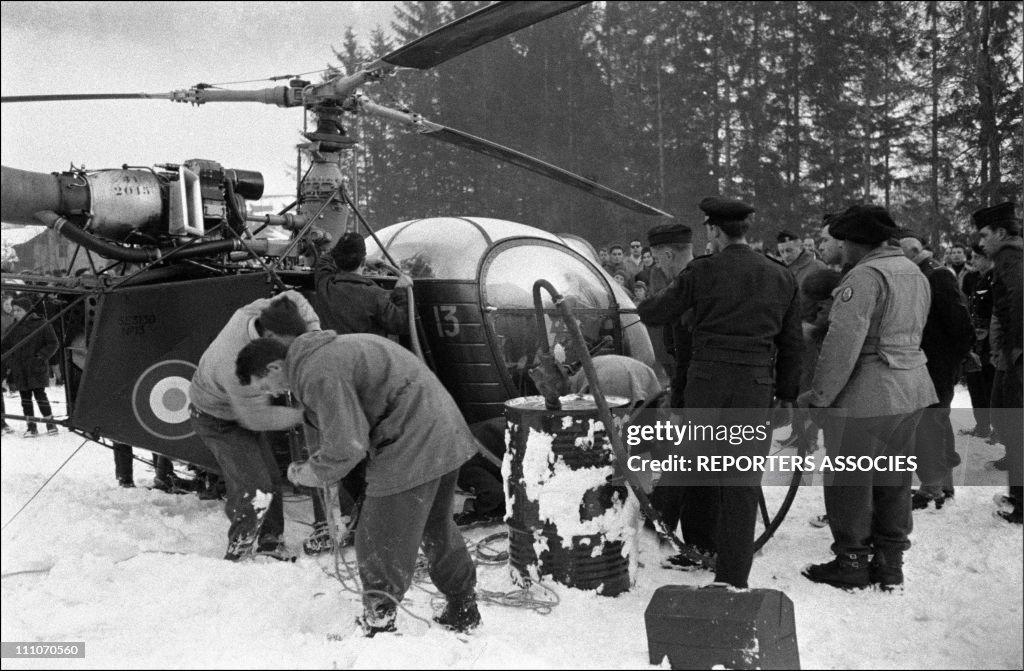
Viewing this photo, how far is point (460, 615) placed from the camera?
11.7 ft

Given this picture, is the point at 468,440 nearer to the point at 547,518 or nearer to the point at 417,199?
the point at 547,518

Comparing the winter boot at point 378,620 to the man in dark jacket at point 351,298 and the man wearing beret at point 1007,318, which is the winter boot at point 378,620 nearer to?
the man in dark jacket at point 351,298

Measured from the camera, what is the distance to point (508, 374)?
5.65 metres

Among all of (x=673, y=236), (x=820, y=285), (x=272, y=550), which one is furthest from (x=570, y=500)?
(x=820, y=285)

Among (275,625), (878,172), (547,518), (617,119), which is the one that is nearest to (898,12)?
(878,172)

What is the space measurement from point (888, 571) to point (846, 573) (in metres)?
0.20

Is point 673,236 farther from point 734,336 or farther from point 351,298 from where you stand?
point 351,298

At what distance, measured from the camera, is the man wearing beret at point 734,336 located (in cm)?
398

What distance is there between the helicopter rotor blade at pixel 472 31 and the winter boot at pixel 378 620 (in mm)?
2407

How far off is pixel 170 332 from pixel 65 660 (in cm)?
244

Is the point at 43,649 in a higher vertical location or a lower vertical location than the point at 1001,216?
lower

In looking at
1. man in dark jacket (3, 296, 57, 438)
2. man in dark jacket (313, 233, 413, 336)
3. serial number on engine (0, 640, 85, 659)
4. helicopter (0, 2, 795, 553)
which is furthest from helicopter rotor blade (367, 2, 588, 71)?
man in dark jacket (3, 296, 57, 438)

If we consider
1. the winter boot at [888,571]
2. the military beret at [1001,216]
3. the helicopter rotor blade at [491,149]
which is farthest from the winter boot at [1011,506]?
the helicopter rotor blade at [491,149]

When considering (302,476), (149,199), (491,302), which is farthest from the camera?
(491,302)
